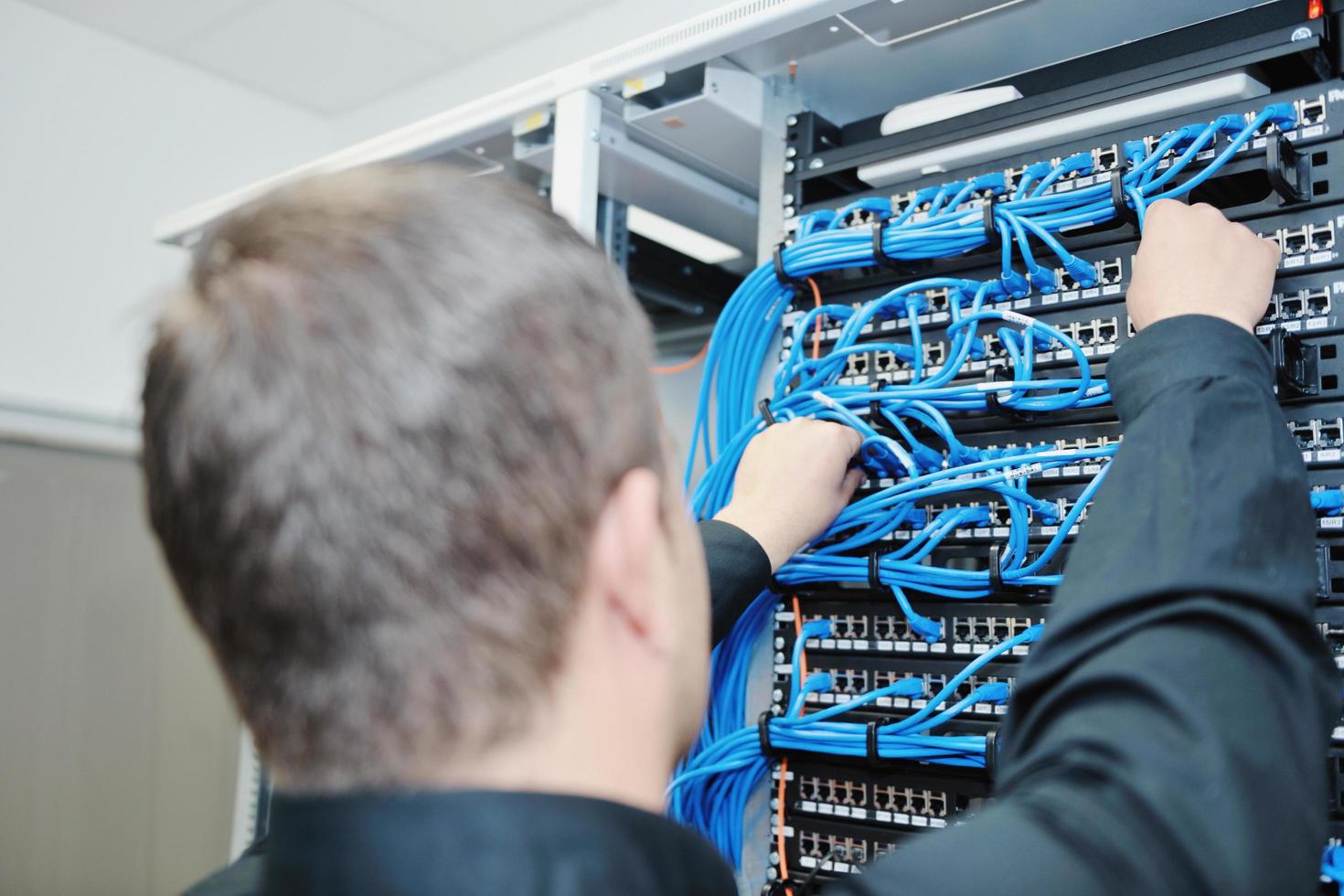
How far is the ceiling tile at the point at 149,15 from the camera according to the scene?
2.98 m

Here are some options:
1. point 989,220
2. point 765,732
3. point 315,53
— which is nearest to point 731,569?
point 765,732

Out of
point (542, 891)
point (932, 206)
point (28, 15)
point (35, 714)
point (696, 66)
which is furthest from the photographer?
point (28, 15)

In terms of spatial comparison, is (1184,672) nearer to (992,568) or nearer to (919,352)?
(992,568)

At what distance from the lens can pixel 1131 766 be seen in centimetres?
50

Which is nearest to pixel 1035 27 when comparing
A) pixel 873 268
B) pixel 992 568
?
pixel 873 268

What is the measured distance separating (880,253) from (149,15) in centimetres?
277

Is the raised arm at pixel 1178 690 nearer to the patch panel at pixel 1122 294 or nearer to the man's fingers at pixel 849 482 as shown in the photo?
the patch panel at pixel 1122 294

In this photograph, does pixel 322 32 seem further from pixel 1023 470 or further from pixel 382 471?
pixel 382 471

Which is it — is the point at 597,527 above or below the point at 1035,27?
below

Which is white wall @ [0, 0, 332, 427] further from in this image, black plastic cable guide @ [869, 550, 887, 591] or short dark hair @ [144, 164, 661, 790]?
short dark hair @ [144, 164, 661, 790]

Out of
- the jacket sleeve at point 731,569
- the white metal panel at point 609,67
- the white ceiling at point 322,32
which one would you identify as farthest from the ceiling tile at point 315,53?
the jacket sleeve at point 731,569

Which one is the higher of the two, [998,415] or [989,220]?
[989,220]

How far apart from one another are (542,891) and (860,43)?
98cm

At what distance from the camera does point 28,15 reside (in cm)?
299
